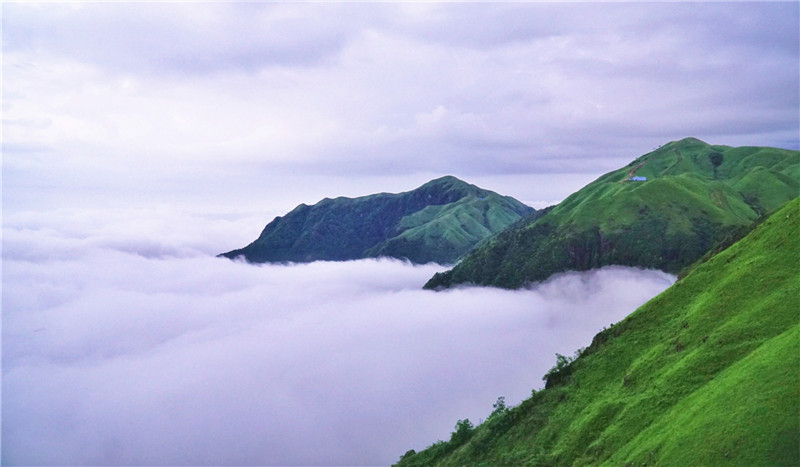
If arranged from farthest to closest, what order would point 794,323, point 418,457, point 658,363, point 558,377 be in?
point 418,457
point 558,377
point 658,363
point 794,323

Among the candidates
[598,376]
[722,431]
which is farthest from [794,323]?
[598,376]

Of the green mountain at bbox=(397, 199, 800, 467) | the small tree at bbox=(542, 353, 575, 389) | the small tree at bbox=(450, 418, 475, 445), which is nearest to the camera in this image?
the green mountain at bbox=(397, 199, 800, 467)

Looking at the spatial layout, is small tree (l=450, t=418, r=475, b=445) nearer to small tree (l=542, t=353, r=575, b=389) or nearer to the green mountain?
the green mountain

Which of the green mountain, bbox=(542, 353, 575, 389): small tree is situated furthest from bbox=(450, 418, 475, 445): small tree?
bbox=(542, 353, 575, 389): small tree

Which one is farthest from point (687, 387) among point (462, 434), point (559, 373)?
point (462, 434)

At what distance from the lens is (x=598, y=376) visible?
8525cm

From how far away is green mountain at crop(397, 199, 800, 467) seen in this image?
1962 inches

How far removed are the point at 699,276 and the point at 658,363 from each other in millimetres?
29529

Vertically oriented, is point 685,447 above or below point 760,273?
below

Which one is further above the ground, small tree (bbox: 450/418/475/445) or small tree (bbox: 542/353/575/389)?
small tree (bbox: 542/353/575/389)

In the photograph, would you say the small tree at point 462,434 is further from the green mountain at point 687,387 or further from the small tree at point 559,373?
the small tree at point 559,373

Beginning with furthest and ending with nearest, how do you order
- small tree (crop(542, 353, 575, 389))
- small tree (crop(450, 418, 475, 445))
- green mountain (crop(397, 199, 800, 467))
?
small tree (crop(450, 418, 475, 445)) → small tree (crop(542, 353, 575, 389)) → green mountain (crop(397, 199, 800, 467))

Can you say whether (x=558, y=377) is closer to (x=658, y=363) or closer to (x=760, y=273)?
(x=658, y=363)

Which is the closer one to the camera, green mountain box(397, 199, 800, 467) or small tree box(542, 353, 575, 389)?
green mountain box(397, 199, 800, 467)
